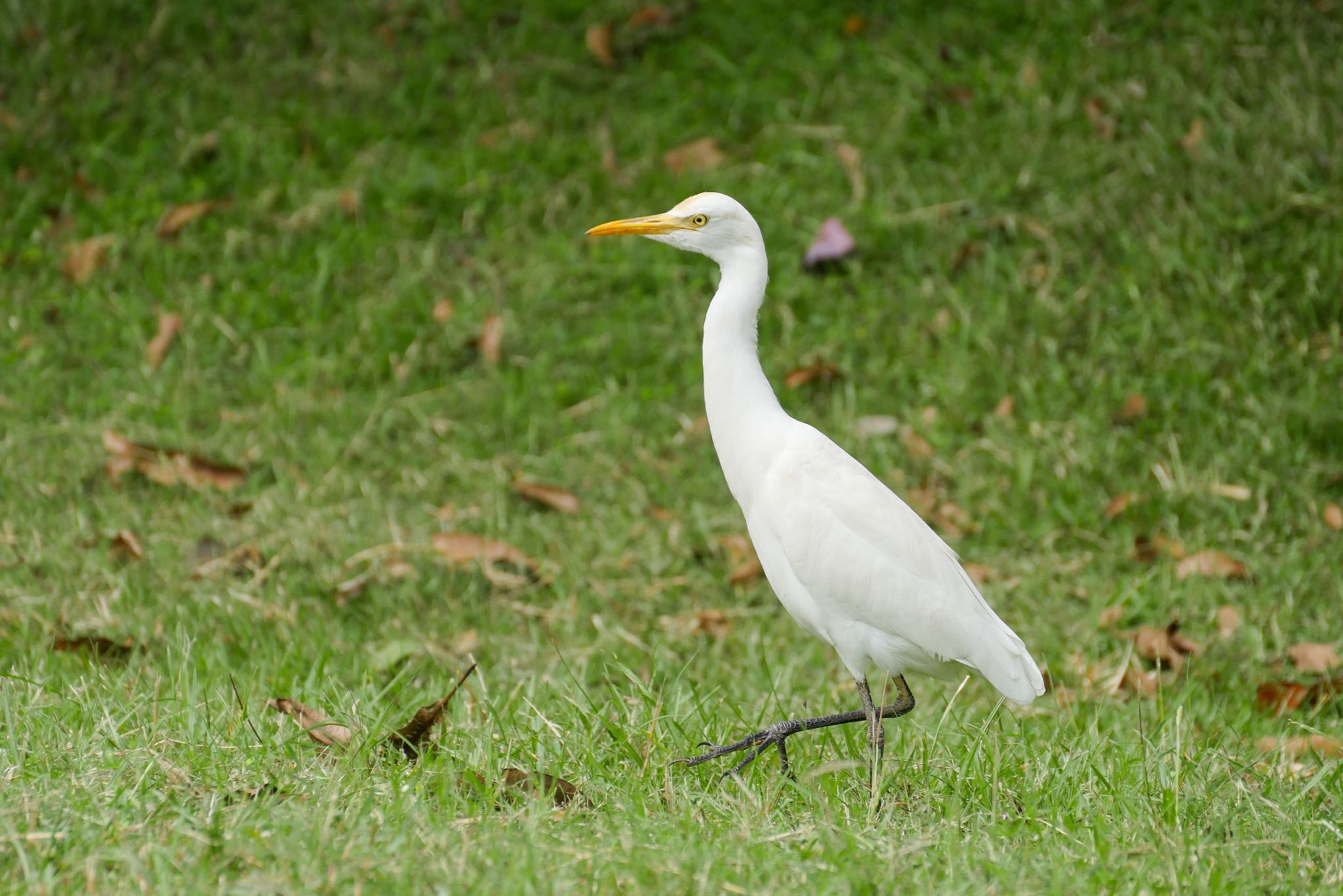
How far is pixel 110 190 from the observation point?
6.48 metres

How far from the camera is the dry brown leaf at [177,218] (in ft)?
20.6

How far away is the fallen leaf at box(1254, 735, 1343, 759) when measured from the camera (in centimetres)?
354

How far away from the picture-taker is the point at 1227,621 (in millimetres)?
4352

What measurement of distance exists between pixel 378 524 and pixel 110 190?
2674 millimetres

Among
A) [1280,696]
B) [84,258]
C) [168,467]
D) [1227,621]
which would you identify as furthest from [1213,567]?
[84,258]

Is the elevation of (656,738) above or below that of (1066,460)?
above

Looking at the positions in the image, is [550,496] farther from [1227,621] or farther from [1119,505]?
[1227,621]

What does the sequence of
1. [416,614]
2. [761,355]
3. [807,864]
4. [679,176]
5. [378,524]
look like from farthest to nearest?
1. [679,176]
2. [761,355]
3. [378,524]
4. [416,614]
5. [807,864]

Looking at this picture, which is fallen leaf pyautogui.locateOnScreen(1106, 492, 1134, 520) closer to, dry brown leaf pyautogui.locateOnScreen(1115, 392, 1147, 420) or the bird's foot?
dry brown leaf pyautogui.locateOnScreen(1115, 392, 1147, 420)

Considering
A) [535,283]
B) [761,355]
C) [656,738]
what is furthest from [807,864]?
[535,283]

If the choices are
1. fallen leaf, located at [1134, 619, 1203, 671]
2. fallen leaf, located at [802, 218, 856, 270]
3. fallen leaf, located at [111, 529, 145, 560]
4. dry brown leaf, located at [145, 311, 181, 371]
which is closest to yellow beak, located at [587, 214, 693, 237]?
fallen leaf, located at [1134, 619, 1203, 671]

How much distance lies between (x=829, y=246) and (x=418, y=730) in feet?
11.6

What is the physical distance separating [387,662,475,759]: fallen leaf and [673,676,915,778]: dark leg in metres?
0.53

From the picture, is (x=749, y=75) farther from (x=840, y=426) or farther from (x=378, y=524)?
(x=378, y=524)
